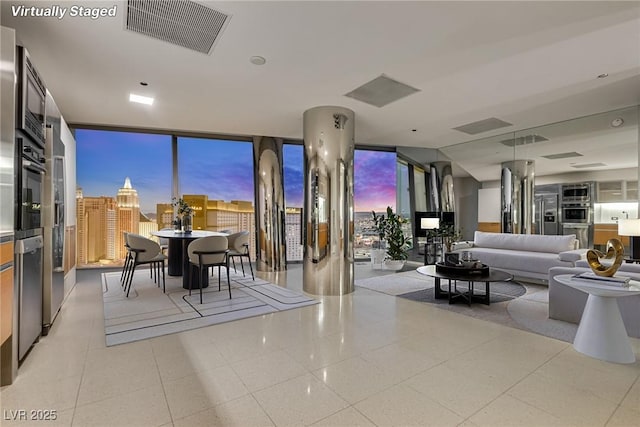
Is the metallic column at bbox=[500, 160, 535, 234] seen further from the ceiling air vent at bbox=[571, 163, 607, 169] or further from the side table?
the side table

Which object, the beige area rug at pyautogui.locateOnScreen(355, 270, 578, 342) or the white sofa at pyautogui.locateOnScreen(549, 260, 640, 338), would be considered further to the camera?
the beige area rug at pyautogui.locateOnScreen(355, 270, 578, 342)

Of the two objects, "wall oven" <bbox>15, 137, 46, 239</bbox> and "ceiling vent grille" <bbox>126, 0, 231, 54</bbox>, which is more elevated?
"ceiling vent grille" <bbox>126, 0, 231, 54</bbox>

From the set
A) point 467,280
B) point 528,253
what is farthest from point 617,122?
point 467,280

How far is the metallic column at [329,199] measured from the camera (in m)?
4.30

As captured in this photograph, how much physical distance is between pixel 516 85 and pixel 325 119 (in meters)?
2.34

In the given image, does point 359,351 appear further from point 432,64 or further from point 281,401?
point 432,64

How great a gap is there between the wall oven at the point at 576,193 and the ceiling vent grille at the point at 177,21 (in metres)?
6.40

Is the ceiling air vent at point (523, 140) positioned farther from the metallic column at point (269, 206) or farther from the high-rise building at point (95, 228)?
the high-rise building at point (95, 228)

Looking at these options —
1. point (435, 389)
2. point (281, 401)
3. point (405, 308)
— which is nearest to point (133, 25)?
point (281, 401)

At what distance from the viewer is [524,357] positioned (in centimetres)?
241

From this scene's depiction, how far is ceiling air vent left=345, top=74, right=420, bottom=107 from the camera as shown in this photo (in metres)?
3.62

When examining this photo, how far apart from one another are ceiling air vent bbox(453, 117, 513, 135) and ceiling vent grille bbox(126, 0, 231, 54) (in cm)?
441

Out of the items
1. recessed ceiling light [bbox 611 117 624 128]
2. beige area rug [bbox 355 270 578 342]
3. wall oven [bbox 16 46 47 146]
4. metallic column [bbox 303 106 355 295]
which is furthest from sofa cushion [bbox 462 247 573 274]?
wall oven [bbox 16 46 47 146]

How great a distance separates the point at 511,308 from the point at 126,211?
629 centimetres
